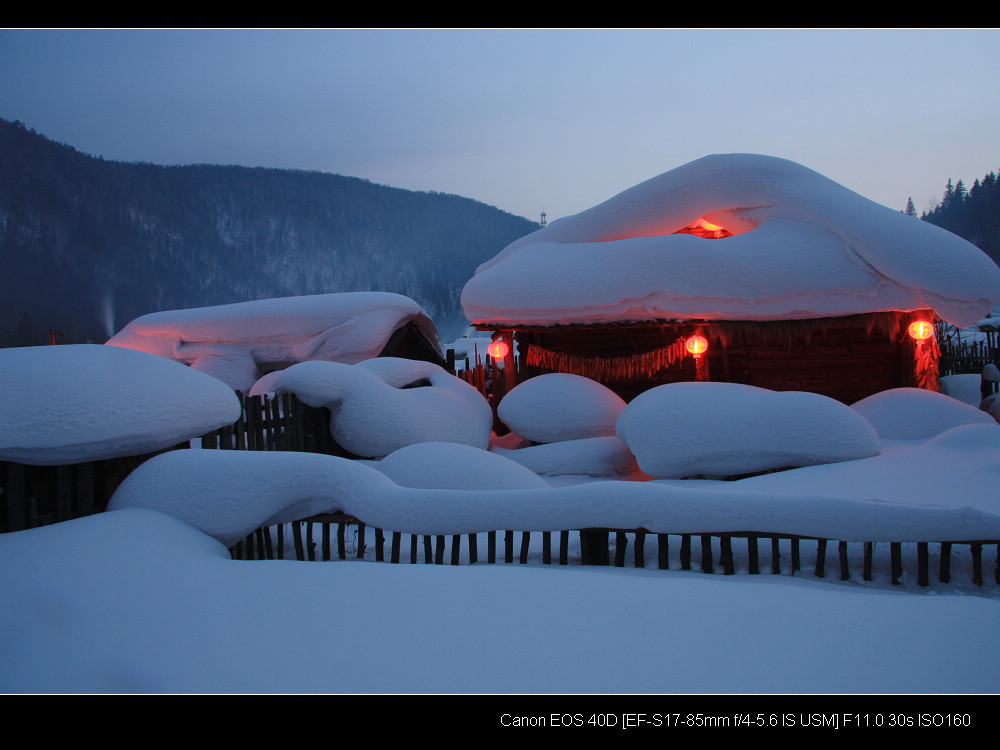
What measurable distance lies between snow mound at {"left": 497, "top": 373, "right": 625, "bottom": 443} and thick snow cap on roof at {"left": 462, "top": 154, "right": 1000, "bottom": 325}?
1302mm

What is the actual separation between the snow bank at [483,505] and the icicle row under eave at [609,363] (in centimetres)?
574

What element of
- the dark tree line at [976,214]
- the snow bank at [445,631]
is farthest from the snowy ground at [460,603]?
the dark tree line at [976,214]

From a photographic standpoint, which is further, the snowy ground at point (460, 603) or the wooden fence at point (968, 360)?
the wooden fence at point (968, 360)

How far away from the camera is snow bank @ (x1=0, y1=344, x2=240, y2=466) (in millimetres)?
3307

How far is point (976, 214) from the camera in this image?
1775 inches

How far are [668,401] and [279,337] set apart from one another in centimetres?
1047

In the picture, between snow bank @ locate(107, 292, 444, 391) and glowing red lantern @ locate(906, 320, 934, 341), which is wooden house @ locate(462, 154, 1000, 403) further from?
snow bank @ locate(107, 292, 444, 391)

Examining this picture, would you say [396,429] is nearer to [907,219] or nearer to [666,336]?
[666,336]

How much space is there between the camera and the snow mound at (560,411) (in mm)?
8680

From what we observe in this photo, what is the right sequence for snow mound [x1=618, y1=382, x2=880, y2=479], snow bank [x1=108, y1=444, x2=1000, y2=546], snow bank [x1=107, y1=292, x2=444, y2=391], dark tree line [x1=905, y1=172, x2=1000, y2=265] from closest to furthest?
snow bank [x1=108, y1=444, x2=1000, y2=546] < snow mound [x1=618, y1=382, x2=880, y2=479] < snow bank [x1=107, y1=292, x2=444, y2=391] < dark tree line [x1=905, y1=172, x2=1000, y2=265]

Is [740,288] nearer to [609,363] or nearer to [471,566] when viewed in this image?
[609,363]

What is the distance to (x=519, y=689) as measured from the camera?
1993mm

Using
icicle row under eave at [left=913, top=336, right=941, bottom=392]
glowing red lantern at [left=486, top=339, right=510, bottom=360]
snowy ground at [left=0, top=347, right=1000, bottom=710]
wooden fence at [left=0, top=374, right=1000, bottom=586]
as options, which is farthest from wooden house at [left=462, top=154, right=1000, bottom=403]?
wooden fence at [left=0, top=374, right=1000, bottom=586]

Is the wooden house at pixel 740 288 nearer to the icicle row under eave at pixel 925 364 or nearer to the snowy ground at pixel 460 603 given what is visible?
the icicle row under eave at pixel 925 364
